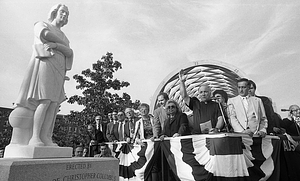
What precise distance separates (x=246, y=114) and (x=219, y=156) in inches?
49.9

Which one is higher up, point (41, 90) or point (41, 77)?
point (41, 77)

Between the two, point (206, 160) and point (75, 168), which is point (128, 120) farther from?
point (75, 168)

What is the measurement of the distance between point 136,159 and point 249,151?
Answer: 287 centimetres

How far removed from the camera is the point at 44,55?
11.2 feet

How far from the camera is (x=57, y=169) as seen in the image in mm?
2625

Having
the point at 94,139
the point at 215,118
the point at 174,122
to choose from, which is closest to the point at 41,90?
the point at 174,122

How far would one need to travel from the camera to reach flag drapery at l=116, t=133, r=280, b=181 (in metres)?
3.56

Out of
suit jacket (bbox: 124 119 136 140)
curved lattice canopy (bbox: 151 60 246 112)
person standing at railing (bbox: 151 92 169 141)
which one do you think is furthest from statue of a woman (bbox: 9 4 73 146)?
curved lattice canopy (bbox: 151 60 246 112)

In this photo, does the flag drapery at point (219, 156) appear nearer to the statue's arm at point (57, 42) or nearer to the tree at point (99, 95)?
the statue's arm at point (57, 42)

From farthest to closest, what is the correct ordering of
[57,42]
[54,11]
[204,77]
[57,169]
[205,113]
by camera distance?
1. [204,77]
2. [205,113]
3. [54,11]
4. [57,42]
5. [57,169]

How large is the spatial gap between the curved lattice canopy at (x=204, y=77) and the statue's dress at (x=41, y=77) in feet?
26.2

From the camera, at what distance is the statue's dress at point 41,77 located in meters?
3.28

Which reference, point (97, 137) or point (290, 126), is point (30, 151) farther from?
point (290, 126)

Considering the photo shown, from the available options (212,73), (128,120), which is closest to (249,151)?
(128,120)
